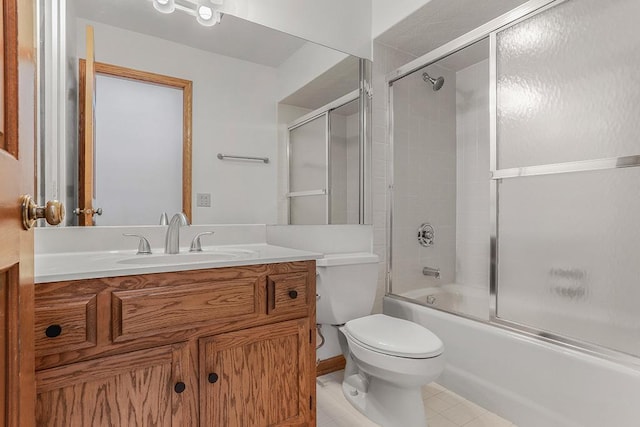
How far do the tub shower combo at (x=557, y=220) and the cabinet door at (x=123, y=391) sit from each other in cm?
136

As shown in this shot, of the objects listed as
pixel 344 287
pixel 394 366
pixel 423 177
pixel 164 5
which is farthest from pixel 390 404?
pixel 164 5

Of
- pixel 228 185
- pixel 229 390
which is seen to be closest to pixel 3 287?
pixel 229 390

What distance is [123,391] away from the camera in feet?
3.15

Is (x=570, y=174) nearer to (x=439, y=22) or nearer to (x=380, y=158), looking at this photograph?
(x=380, y=158)

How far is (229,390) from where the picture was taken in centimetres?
114

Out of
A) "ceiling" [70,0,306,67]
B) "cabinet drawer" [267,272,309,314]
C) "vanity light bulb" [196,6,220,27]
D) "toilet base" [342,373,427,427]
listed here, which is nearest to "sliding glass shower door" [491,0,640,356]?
"toilet base" [342,373,427,427]

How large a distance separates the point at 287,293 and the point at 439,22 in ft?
5.86

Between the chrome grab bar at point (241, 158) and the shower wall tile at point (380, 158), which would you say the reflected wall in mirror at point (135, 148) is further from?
the shower wall tile at point (380, 158)

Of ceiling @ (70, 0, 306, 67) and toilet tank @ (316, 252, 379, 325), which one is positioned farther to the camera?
toilet tank @ (316, 252, 379, 325)

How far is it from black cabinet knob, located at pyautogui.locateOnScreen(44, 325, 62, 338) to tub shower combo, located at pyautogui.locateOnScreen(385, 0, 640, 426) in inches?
66.3

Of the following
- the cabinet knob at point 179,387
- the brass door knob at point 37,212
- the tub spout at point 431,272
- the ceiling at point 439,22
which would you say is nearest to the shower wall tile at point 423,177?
the tub spout at point 431,272

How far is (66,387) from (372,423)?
3.99 feet

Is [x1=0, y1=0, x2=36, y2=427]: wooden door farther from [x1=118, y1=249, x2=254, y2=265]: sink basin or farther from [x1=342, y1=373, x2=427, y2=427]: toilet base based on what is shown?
[x1=342, y1=373, x2=427, y2=427]: toilet base

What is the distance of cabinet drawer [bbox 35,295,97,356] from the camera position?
0.86 metres
